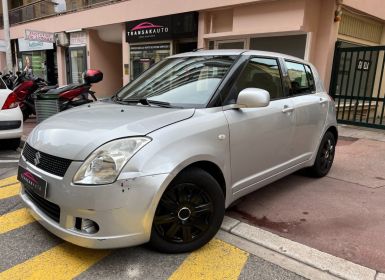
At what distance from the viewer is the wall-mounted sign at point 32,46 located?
17.0 m

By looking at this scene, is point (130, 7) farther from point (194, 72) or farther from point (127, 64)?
→ point (194, 72)

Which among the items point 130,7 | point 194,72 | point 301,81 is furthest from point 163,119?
point 130,7

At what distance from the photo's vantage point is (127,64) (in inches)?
510

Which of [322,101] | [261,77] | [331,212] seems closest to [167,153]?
[261,77]

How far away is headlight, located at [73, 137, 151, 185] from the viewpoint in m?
2.38

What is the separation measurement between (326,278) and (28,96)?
8.14 meters

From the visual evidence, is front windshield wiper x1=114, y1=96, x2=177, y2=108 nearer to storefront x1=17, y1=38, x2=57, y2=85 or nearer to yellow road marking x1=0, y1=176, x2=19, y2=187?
yellow road marking x1=0, y1=176, x2=19, y2=187

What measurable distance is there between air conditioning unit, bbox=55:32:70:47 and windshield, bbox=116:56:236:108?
1343 cm

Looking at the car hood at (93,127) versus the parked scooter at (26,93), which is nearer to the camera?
the car hood at (93,127)

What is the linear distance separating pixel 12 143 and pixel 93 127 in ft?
14.1

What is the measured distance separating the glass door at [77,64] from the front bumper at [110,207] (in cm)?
1366

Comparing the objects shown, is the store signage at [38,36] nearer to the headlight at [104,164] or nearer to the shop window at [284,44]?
the shop window at [284,44]

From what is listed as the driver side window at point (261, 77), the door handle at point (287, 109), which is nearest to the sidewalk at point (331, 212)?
the door handle at point (287, 109)

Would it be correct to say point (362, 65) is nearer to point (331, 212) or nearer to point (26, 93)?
point (331, 212)
